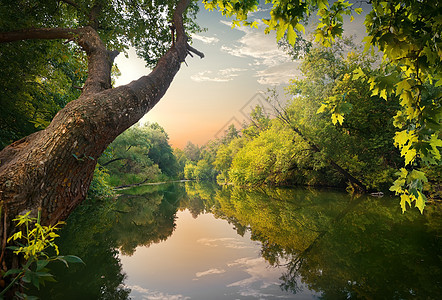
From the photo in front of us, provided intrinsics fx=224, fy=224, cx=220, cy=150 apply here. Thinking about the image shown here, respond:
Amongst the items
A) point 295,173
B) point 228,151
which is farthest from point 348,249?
point 228,151

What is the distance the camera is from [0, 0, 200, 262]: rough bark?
168cm

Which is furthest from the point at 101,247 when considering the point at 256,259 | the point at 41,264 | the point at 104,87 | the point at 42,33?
the point at 42,33

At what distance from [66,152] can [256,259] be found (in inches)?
137

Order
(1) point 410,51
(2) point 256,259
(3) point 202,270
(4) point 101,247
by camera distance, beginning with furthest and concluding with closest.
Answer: (4) point 101,247 → (2) point 256,259 → (3) point 202,270 → (1) point 410,51

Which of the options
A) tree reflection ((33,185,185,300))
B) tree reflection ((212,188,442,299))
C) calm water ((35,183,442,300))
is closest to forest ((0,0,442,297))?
tree reflection ((33,185,185,300))

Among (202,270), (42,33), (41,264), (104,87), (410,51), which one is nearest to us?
(41,264)

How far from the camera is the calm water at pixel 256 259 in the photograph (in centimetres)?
290

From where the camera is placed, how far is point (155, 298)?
282 centimetres

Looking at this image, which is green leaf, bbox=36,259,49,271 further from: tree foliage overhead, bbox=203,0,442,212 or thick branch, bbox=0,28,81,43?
thick branch, bbox=0,28,81,43

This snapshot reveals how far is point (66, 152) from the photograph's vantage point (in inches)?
77.4

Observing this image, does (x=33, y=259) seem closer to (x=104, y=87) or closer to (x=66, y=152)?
(x=66, y=152)

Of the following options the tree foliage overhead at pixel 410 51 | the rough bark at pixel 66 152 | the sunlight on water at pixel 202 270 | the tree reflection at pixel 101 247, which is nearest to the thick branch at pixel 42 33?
the rough bark at pixel 66 152

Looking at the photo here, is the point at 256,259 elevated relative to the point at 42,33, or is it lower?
lower

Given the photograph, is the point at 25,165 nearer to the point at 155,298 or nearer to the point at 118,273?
the point at 155,298
